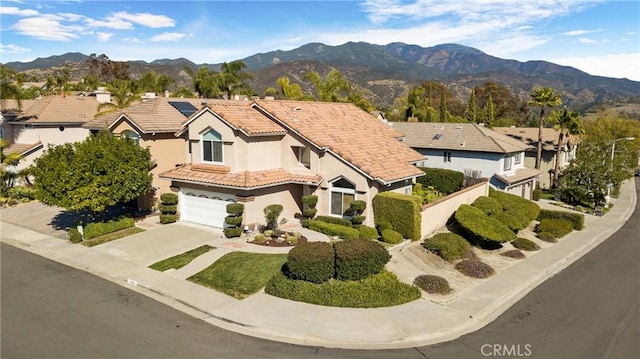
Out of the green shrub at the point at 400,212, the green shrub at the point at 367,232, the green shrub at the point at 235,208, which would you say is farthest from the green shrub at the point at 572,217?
the green shrub at the point at 235,208

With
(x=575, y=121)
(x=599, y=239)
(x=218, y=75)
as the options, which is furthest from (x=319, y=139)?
(x=218, y=75)

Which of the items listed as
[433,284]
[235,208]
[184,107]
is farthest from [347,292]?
[184,107]

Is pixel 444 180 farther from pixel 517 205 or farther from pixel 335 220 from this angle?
pixel 335 220

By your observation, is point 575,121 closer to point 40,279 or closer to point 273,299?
point 273,299

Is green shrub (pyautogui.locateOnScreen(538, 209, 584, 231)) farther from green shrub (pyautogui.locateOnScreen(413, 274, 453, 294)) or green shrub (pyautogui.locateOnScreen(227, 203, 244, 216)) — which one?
green shrub (pyautogui.locateOnScreen(227, 203, 244, 216))

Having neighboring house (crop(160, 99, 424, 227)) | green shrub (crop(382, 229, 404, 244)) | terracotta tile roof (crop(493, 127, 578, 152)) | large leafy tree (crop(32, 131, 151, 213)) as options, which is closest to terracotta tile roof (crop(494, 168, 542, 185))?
terracotta tile roof (crop(493, 127, 578, 152))

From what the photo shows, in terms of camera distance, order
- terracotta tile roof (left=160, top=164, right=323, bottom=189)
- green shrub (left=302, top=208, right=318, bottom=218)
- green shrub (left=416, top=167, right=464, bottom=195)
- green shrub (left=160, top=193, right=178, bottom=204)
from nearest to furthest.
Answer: terracotta tile roof (left=160, top=164, right=323, bottom=189) < green shrub (left=302, top=208, right=318, bottom=218) < green shrub (left=160, top=193, right=178, bottom=204) < green shrub (left=416, top=167, right=464, bottom=195)

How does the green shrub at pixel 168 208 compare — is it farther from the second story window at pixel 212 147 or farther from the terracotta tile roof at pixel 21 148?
the terracotta tile roof at pixel 21 148
